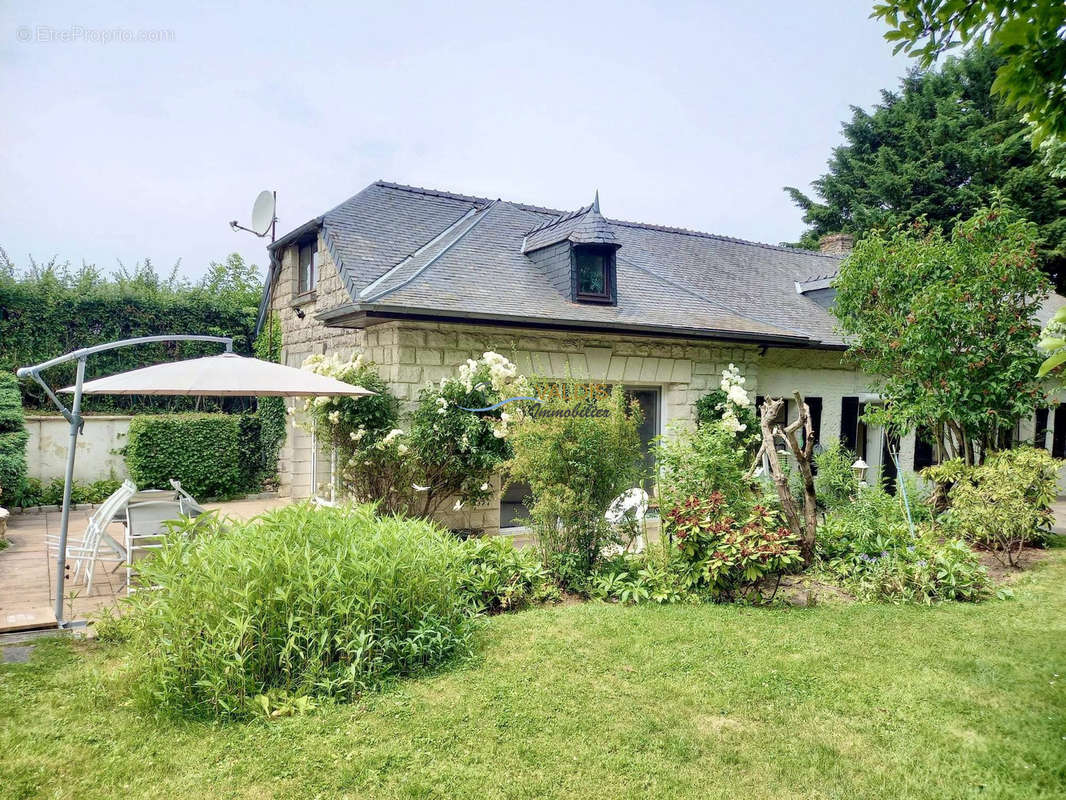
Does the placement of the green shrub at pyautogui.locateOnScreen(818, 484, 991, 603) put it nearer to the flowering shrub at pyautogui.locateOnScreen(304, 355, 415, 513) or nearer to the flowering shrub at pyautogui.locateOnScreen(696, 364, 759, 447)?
the flowering shrub at pyautogui.locateOnScreen(696, 364, 759, 447)

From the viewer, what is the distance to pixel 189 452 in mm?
11805

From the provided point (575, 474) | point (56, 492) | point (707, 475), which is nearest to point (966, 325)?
point (707, 475)

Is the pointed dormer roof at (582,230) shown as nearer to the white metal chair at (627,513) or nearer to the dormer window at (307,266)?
the dormer window at (307,266)

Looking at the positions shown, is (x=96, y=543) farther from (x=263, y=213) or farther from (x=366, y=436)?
(x=263, y=213)

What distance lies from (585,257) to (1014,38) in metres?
8.20

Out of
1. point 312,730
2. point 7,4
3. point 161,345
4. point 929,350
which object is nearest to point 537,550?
point 312,730

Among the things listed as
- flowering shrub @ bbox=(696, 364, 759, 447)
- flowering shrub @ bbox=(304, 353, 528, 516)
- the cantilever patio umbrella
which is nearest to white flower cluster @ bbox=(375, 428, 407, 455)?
flowering shrub @ bbox=(304, 353, 528, 516)

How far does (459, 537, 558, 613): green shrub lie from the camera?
6.05 metres

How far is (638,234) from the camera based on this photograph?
14.6 m

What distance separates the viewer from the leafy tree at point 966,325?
352 inches

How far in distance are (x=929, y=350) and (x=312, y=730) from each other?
8.75 meters

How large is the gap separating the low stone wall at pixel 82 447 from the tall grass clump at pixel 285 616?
823 cm

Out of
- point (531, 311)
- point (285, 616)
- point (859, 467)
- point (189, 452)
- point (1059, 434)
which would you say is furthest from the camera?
point (1059, 434)

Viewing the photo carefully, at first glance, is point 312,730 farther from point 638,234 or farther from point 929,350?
point 638,234
